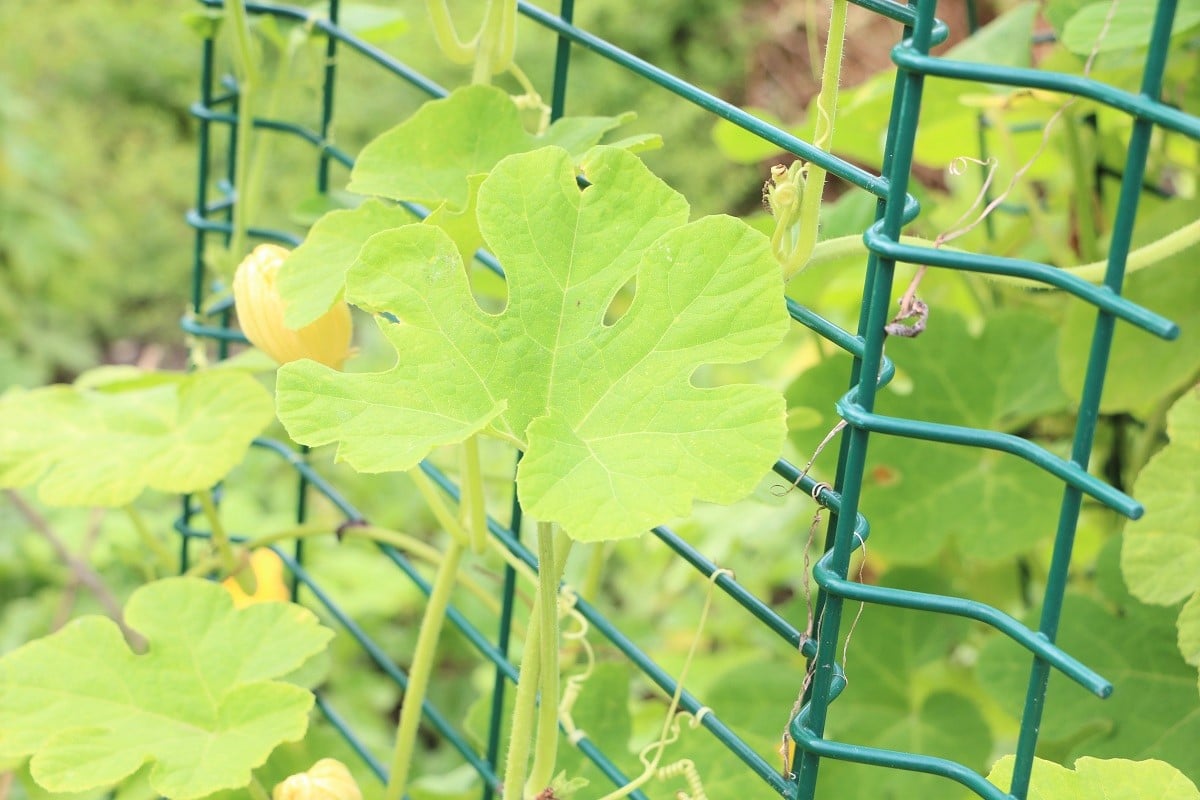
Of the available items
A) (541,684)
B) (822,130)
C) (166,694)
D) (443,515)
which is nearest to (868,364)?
(822,130)

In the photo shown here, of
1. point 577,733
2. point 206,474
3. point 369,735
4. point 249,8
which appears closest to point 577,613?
point 577,733

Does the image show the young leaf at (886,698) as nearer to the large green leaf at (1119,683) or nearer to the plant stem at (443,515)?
the large green leaf at (1119,683)

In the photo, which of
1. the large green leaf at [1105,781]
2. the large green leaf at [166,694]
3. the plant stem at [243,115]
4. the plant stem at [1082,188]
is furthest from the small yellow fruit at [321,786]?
the plant stem at [1082,188]

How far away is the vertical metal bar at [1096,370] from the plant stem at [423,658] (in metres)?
0.37

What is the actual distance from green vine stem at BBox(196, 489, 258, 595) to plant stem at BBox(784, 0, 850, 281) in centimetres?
51

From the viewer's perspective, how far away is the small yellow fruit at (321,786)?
0.72m

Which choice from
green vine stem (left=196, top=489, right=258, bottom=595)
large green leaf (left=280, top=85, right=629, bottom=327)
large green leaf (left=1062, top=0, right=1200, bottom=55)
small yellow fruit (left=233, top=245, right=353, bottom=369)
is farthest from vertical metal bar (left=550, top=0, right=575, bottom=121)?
green vine stem (left=196, top=489, right=258, bottom=595)

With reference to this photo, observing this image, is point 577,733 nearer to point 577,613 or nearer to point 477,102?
point 577,613

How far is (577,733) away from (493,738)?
106 millimetres

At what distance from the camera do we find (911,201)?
1.82 feet

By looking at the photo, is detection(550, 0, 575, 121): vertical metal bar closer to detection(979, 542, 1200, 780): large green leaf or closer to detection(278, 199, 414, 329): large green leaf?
detection(278, 199, 414, 329): large green leaf

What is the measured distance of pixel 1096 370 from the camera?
48 cm

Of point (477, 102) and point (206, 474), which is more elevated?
point (477, 102)

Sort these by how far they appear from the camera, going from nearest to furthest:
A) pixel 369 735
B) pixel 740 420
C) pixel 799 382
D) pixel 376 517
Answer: pixel 740 420 < pixel 799 382 < pixel 369 735 < pixel 376 517
